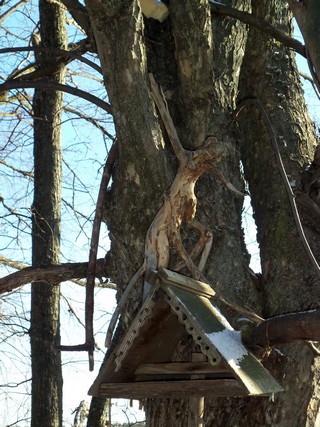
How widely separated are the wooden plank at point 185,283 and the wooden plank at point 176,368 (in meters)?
0.33

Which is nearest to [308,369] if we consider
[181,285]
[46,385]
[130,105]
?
[181,285]

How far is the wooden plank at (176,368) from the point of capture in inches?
132

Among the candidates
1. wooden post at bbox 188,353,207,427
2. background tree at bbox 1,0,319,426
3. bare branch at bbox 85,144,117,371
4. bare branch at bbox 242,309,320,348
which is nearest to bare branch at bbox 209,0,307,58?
background tree at bbox 1,0,319,426

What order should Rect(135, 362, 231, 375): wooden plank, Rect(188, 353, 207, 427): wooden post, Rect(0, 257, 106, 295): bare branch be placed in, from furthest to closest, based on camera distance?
Rect(0, 257, 106, 295): bare branch → Rect(188, 353, 207, 427): wooden post → Rect(135, 362, 231, 375): wooden plank

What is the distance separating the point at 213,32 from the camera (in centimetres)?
450

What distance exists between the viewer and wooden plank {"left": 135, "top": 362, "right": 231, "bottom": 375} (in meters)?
3.36

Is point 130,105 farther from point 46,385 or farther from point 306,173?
point 46,385

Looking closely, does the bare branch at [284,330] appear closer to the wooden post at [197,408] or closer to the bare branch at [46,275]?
the wooden post at [197,408]

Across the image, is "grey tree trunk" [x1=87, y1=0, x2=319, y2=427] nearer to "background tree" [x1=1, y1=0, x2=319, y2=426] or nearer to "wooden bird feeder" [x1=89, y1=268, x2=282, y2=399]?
"background tree" [x1=1, y1=0, x2=319, y2=426]

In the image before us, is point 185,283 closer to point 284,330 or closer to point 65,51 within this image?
point 284,330

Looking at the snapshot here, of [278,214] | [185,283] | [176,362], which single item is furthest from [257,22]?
[176,362]

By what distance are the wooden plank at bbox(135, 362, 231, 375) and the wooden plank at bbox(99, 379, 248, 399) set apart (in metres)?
0.08

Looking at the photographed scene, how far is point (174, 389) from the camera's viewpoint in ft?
10.9

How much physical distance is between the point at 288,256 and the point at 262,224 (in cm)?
33
